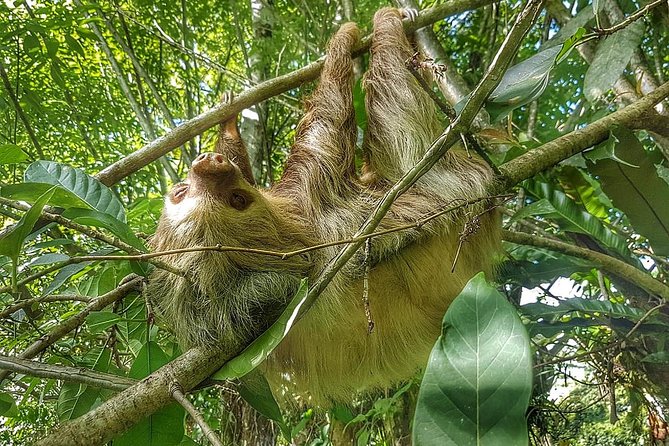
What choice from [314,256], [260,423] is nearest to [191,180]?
[314,256]

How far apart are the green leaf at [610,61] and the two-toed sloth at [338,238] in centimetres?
82

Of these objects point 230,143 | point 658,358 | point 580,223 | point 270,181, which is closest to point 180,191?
Result: point 230,143

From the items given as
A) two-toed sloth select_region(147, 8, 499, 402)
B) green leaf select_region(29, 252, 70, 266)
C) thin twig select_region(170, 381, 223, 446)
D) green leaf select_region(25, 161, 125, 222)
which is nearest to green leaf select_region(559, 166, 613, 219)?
two-toed sloth select_region(147, 8, 499, 402)

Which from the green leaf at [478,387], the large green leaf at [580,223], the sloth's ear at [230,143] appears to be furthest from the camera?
the sloth's ear at [230,143]

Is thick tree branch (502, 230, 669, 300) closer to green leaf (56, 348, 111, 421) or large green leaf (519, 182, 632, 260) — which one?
large green leaf (519, 182, 632, 260)

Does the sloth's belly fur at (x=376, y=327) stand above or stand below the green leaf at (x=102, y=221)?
below

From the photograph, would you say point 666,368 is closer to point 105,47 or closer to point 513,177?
point 513,177

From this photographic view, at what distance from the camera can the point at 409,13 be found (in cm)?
459

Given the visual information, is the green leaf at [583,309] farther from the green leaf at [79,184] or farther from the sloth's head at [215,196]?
the green leaf at [79,184]

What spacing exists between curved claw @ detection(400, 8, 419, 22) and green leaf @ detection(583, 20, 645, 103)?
1450 millimetres

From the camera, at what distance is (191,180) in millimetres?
3793

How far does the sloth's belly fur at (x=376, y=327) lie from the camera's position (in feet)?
11.5

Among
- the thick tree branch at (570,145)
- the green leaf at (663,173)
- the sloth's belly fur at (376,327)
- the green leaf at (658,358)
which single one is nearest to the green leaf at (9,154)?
the sloth's belly fur at (376,327)

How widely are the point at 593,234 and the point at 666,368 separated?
3.82 feet
